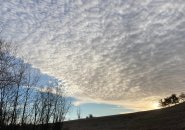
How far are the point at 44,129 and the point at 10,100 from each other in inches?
256

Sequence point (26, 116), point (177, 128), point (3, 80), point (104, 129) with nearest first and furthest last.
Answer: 1. point (3, 80)
2. point (26, 116)
3. point (177, 128)
4. point (104, 129)

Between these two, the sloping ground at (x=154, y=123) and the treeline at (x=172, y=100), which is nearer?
the sloping ground at (x=154, y=123)

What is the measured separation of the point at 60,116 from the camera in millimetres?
44438

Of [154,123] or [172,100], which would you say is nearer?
[154,123]

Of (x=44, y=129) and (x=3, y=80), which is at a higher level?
(x=3, y=80)

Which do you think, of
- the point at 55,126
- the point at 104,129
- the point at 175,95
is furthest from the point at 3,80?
the point at 175,95

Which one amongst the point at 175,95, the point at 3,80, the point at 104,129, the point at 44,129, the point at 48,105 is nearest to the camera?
the point at 3,80

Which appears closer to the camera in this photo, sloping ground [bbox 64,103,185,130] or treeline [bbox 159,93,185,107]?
sloping ground [bbox 64,103,185,130]

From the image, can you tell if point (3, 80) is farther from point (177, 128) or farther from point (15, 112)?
point (177, 128)

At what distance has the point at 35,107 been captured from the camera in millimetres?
42781

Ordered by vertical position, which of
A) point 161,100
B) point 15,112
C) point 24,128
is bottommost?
point 24,128

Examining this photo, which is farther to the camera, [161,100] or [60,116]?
[161,100]

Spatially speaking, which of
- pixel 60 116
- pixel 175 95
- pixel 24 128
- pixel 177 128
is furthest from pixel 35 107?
pixel 175 95

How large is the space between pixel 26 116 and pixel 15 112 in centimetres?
133
